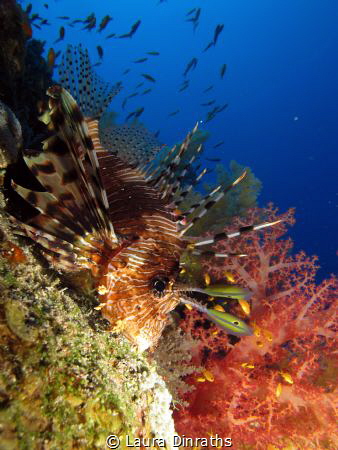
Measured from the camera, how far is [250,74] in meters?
102

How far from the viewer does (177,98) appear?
349 feet

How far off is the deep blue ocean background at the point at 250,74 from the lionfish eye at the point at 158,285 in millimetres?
64116

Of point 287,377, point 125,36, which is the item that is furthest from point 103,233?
point 125,36

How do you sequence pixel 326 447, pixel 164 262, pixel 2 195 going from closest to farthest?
pixel 2 195 → pixel 164 262 → pixel 326 447

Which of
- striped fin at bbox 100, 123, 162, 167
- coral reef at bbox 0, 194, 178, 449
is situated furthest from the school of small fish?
coral reef at bbox 0, 194, 178, 449

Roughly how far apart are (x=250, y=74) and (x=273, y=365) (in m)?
115

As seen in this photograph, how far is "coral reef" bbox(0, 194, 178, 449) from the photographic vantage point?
910 mm

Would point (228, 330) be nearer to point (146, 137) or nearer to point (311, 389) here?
point (311, 389)

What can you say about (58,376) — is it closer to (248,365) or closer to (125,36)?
(248,365)

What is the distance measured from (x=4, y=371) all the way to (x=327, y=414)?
4082 mm

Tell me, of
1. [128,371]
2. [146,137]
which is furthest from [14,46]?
[128,371]

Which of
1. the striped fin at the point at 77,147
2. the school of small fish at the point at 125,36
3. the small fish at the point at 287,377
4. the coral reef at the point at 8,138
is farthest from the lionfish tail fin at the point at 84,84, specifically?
the small fish at the point at 287,377

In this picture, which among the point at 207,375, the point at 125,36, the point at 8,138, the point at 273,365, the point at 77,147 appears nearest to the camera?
the point at 77,147

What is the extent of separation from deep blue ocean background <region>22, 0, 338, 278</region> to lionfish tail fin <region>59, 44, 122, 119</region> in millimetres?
62461
